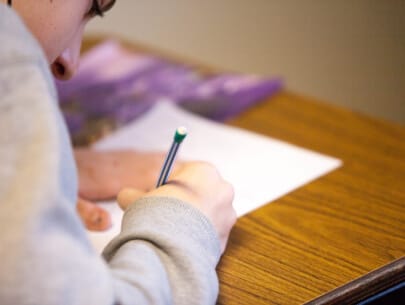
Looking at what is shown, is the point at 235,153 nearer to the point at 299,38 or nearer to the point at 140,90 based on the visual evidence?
the point at 140,90

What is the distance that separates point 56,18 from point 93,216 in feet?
0.76

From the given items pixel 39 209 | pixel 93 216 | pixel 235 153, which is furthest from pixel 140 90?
pixel 39 209

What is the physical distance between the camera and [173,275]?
59 cm

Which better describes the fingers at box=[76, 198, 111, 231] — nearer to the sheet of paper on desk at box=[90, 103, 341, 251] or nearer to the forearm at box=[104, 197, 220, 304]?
the sheet of paper on desk at box=[90, 103, 341, 251]

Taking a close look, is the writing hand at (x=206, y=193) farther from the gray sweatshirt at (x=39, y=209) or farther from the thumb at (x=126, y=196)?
the gray sweatshirt at (x=39, y=209)

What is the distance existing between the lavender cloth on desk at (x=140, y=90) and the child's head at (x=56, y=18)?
0.34 meters

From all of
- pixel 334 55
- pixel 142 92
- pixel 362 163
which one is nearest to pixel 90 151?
pixel 142 92

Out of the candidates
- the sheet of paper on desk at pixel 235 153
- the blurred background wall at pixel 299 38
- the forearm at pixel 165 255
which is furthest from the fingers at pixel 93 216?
the blurred background wall at pixel 299 38

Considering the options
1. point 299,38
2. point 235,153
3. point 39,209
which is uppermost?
point 39,209

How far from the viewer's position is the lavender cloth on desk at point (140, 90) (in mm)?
1053

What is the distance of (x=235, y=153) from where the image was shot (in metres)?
0.92

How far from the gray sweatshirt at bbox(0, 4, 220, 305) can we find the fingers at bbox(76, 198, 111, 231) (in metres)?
0.19

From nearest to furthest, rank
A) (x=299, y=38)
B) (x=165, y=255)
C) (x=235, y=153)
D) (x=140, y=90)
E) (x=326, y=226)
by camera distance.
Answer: (x=165, y=255) → (x=326, y=226) → (x=235, y=153) → (x=140, y=90) → (x=299, y=38)

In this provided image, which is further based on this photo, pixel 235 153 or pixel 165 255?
pixel 235 153
